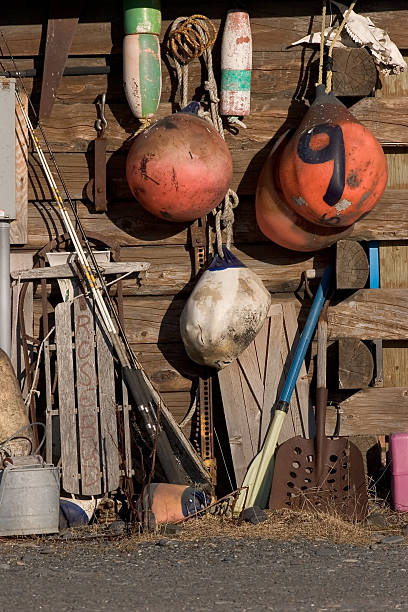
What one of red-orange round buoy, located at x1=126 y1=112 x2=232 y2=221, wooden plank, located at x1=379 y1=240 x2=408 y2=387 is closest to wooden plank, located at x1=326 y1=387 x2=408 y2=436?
wooden plank, located at x1=379 y1=240 x2=408 y2=387

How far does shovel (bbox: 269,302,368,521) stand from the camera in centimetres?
595

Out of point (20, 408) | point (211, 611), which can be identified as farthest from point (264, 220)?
point (211, 611)

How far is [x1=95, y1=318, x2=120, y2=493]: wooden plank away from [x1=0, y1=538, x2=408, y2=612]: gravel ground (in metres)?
0.71

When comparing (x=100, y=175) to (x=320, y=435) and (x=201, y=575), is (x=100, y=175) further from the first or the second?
(x=201, y=575)

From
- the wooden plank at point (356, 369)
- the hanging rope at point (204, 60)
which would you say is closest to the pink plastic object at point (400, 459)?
the wooden plank at point (356, 369)

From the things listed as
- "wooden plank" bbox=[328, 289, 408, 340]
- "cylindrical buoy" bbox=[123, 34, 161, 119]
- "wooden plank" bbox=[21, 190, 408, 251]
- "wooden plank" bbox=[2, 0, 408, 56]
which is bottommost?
"wooden plank" bbox=[328, 289, 408, 340]

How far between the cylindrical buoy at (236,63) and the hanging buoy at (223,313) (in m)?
1.00

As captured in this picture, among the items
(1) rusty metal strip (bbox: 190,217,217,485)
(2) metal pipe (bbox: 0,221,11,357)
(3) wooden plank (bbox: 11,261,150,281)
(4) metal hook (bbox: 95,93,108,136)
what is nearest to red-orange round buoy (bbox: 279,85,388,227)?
(1) rusty metal strip (bbox: 190,217,217,485)

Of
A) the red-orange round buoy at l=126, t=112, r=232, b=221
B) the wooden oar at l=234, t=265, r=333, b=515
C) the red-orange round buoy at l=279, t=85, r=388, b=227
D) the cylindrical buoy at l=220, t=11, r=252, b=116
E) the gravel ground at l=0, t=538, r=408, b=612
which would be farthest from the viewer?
the cylindrical buoy at l=220, t=11, r=252, b=116

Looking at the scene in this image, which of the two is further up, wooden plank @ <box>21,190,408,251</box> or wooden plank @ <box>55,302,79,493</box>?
wooden plank @ <box>21,190,408,251</box>

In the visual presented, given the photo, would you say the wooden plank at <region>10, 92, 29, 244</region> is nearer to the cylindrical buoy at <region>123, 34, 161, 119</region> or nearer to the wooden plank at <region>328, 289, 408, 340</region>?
the cylindrical buoy at <region>123, 34, 161, 119</region>

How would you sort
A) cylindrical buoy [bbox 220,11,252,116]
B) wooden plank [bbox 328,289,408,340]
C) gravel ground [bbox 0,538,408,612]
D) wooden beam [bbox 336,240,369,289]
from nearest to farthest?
gravel ground [bbox 0,538,408,612], wooden beam [bbox 336,240,369,289], cylindrical buoy [bbox 220,11,252,116], wooden plank [bbox 328,289,408,340]

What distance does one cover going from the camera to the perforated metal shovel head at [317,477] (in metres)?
5.95

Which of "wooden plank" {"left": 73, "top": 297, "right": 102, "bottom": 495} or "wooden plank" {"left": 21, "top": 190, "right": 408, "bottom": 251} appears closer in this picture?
"wooden plank" {"left": 73, "top": 297, "right": 102, "bottom": 495}
